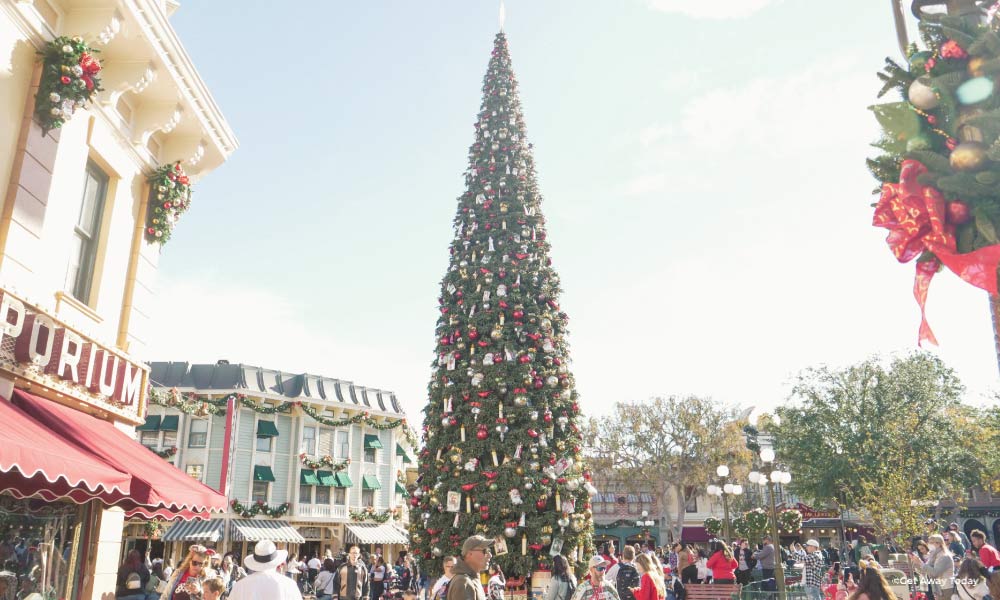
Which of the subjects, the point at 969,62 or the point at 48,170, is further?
the point at 48,170

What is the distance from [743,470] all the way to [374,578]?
30.9 metres

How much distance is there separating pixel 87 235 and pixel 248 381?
34681mm

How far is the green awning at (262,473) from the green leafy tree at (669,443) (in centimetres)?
1913

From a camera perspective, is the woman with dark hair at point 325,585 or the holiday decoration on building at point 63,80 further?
the woman with dark hair at point 325,585

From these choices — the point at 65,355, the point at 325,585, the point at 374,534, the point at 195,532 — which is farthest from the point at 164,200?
the point at 374,534

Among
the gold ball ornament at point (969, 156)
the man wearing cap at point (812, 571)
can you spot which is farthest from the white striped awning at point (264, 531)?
the gold ball ornament at point (969, 156)

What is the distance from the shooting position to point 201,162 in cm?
1057

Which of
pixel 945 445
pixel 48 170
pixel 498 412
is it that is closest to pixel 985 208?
pixel 48 170

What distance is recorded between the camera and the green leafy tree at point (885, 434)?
32.7 m

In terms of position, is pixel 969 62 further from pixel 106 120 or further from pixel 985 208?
pixel 106 120

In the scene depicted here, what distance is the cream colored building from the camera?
271 inches

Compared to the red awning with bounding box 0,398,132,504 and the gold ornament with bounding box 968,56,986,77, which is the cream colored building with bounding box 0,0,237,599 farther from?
the gold ornament with bounding box 968,56,986,77

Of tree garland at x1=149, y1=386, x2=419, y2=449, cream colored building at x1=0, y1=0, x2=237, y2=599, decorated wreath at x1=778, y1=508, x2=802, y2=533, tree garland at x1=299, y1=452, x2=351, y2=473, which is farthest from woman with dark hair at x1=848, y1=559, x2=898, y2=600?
tree garland at x1=299, y1=452, x2=351, y2=473

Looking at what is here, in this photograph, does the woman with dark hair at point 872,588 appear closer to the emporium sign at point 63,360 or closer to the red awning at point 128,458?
the red awning at point 128,458
